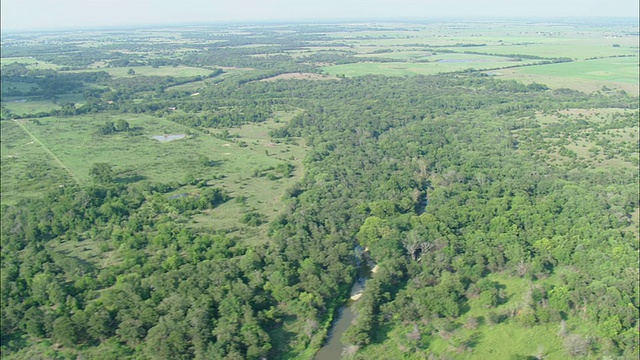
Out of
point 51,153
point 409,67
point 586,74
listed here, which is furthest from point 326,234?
point 409,67

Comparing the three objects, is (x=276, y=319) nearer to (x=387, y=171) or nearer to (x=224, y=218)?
(x=224, y=218)

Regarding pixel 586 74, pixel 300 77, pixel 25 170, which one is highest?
pixel 586 74

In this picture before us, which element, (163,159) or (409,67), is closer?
(163,159)

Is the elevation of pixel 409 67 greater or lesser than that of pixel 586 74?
greater

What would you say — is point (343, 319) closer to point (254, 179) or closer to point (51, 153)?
point (254, 179)

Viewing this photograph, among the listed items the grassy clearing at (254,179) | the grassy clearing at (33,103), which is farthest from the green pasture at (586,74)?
the grassy clearing at (33,103)

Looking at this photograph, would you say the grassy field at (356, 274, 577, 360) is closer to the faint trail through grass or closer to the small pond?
the faint trail through grass

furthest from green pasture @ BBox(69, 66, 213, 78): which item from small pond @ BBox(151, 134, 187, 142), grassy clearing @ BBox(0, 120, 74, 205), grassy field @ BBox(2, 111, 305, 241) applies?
grassy clearing @ BBox(0, 120, 74, 205)

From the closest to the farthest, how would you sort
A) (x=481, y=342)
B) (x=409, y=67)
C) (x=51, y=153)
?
(x=481, y=342)
(x=51, y=153)
(x=409, y=67)

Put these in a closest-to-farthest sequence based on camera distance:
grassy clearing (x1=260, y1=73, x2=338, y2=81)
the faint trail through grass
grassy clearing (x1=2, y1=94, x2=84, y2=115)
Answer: the faint trail through grass
grassy clearing (x1=2, y1=94, x2=84, y2=115)
grassy clearing (x1=260, y1=73, x2=338, y2=81)

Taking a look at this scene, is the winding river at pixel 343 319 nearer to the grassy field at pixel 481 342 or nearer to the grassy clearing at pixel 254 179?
the grassy field at pixel 481 342
